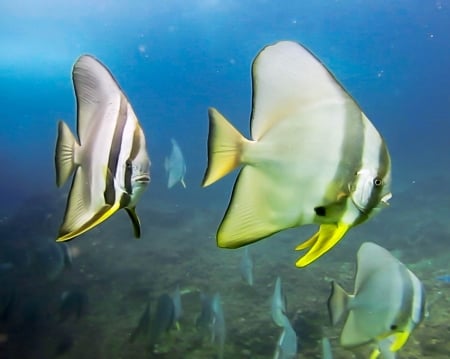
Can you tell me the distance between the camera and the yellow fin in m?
1.08

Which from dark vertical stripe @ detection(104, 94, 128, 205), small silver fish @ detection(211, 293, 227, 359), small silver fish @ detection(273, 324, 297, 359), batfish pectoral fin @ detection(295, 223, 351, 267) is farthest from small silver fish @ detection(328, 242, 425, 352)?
small silver fish @ detection(211, 293, 227, 359)

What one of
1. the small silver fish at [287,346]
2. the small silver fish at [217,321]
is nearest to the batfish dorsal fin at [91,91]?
the small silver fish at [287,346]

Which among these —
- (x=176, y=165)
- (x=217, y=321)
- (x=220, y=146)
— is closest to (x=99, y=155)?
(x=220, y=146)

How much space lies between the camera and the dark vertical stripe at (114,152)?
118 centimetres

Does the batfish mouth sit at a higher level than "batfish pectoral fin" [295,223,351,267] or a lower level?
higher

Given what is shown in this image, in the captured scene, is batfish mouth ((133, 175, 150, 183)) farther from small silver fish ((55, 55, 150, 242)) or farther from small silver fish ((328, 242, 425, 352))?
small silver fish ((328, 242, 425, 352))

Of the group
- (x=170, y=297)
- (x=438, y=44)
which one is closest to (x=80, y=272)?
(x=170, y=297)

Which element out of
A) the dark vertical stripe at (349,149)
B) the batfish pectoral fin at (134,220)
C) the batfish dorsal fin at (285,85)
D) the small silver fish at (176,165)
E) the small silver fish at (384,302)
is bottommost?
the small silver fish at (176,165)

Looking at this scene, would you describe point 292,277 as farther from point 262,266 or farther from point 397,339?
point 397,339

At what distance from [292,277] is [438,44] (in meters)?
79.7

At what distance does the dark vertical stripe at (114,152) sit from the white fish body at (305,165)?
0.91 ft

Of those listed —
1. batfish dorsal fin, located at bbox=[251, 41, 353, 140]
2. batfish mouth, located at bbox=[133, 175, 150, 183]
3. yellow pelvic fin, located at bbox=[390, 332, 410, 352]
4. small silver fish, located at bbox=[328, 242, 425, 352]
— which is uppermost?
batfish dorsal fin, located at bbox=[251, 41, 353, 140]

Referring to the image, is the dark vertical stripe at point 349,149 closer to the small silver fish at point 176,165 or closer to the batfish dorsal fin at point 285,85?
the batfish dorsal fin at point 285,85

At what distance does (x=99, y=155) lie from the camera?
4.07 feet
